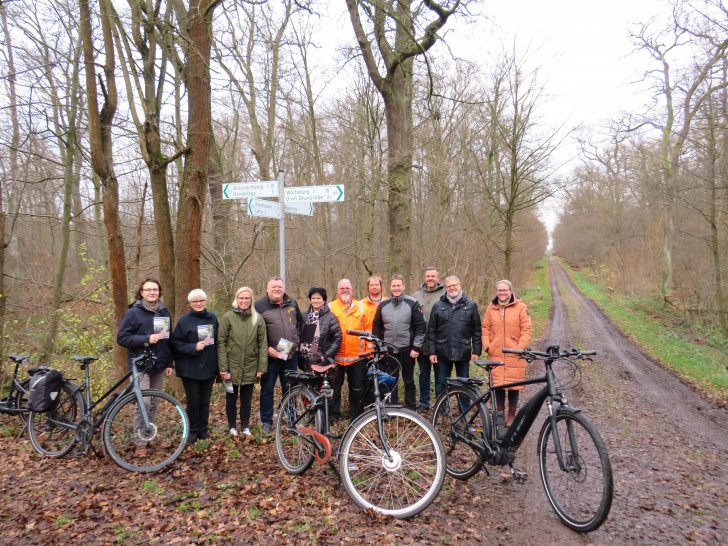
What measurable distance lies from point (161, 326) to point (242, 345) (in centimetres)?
89

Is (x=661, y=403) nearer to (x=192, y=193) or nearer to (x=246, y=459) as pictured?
(x=246, y=459)

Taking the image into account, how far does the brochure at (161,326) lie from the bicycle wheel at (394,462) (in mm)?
2458

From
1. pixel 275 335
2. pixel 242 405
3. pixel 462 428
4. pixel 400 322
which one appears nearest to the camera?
pixel 462 428

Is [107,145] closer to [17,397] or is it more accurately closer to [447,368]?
[17,397]

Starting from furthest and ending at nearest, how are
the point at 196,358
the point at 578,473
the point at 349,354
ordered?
1. the point at 349,354
2. the point at 196,358
3. the point at 578,473

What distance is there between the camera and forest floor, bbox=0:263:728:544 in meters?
3.16

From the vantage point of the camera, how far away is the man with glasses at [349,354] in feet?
17.7

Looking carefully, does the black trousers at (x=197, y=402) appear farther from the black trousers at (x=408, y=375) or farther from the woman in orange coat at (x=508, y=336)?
the woman in orange coat at (x=508, y=336)

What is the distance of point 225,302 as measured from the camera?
9664 millimetres

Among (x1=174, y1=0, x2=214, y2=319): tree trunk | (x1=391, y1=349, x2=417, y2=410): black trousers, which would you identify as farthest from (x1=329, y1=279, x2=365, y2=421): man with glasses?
(x1=174, y1=0, x2=214, y2=319): tree trunk


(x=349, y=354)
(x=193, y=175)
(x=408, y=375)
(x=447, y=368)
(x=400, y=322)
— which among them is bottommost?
(x=408, y=375)

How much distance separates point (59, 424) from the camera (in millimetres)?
4727

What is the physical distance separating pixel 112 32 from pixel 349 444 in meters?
6.92

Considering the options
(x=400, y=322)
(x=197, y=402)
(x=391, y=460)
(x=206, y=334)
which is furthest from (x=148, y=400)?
(x=400, y=322)
